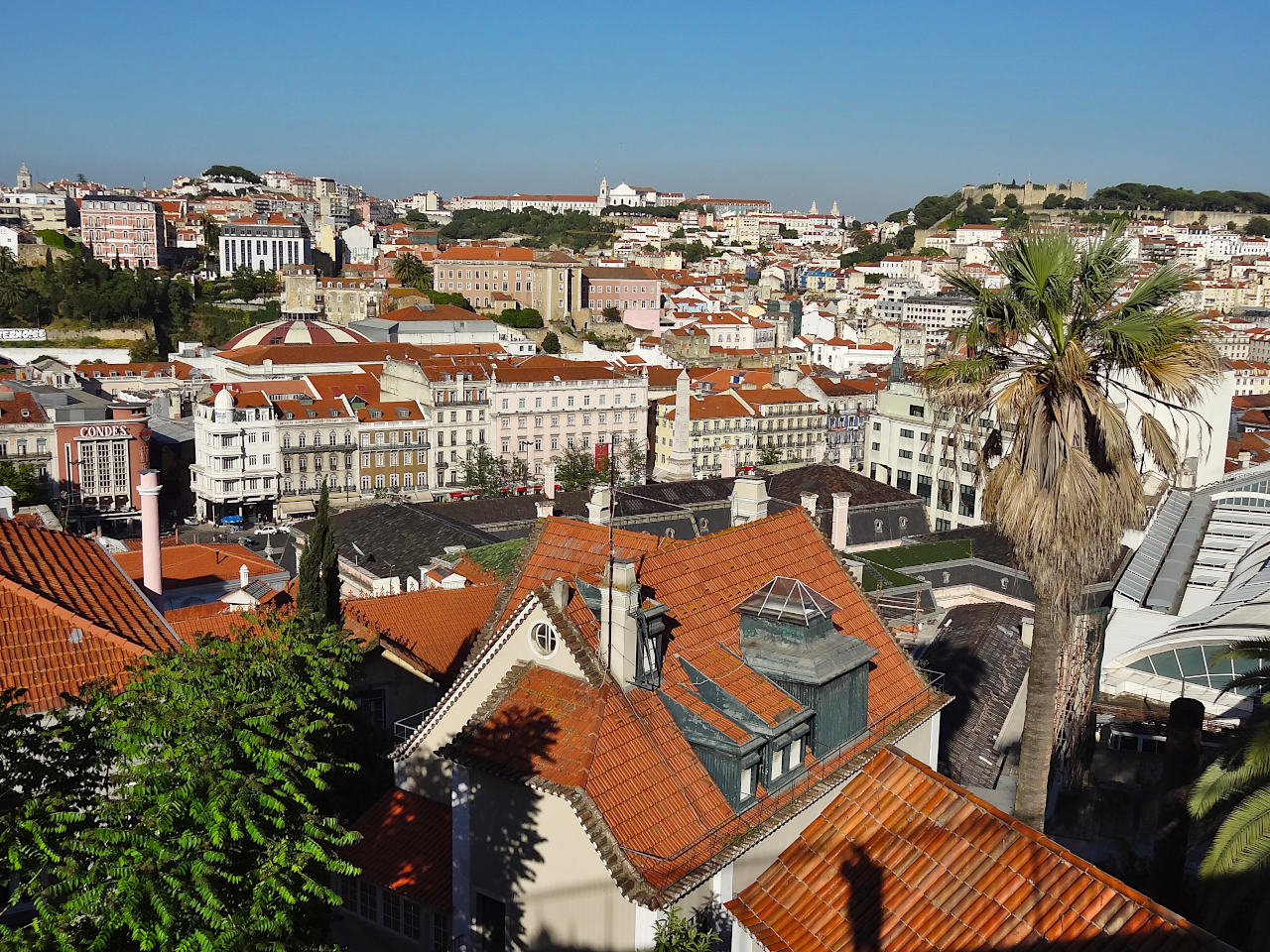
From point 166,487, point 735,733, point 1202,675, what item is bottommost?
point 166,487

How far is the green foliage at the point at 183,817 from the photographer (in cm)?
741

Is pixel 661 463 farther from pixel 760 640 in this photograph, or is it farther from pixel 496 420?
pixel 760 640

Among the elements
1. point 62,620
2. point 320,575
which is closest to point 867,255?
point 320,575

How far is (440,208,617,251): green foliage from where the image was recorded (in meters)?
174

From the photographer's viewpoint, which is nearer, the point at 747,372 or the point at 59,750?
the point at 59,750

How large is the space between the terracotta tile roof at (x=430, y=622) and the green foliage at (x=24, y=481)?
40455 millimetres

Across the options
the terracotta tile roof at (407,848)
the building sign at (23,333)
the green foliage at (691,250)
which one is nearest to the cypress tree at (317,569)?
the terracotta tile roof at (407,848)

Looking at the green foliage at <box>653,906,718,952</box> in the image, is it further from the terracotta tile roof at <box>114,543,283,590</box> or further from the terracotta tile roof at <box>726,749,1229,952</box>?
the terracotta tile roof at <box>114,543,283,590</box>

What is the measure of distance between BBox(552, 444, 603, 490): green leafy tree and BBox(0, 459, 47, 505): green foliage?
85.2 feet

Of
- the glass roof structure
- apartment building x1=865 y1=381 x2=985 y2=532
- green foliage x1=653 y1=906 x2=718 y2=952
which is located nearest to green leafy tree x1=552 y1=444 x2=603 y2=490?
apartment building x1=865 y1=381 x2=985 y2=532

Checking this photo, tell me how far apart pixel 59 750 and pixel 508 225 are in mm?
178740

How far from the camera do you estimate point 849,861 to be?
11.0 meters

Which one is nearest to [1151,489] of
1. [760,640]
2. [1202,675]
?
[1202,675]

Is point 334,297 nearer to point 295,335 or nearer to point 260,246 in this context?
point 295,335
